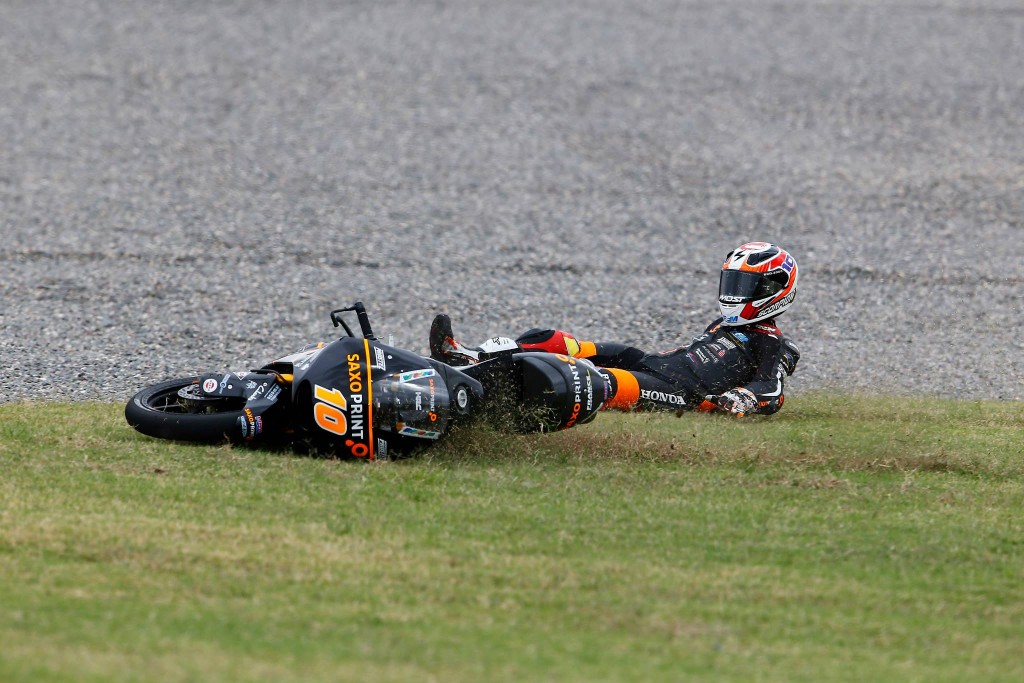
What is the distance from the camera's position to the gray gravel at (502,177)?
14.6 m

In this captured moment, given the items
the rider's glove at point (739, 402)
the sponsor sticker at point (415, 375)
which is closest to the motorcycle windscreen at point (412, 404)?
the sponsor sticker at point (415, 375)

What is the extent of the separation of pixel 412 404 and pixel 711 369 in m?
3.54

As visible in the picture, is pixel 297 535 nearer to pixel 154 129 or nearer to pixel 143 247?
pixel 143 247

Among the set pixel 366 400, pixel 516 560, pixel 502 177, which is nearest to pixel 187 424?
pixel 366 400

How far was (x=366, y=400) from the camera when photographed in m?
8.13

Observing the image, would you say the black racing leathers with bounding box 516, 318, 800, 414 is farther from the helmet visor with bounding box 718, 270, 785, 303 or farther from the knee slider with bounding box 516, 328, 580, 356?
the helmet visor with bounding box 718, 270, 785, 303

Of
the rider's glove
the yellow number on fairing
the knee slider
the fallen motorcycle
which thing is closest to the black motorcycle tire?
the fallen motorcycle

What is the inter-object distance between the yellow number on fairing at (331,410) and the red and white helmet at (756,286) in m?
4.14

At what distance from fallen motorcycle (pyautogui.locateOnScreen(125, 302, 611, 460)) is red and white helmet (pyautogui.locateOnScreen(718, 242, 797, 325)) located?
93.6 inches

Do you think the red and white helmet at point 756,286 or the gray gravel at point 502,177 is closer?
the red and white helmet at point 756,286

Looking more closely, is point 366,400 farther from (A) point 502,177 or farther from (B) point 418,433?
(A) point 502,177

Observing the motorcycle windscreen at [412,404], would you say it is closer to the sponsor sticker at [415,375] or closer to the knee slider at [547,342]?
the sponsor sticker at [415,375]

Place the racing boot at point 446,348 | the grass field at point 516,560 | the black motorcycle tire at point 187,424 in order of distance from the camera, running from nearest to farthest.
A: the grass field at point 516,560 → the black motorcycle tire at point 187,424 → the racing boot at point 446,348

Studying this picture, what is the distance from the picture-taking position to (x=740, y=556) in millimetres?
6598
